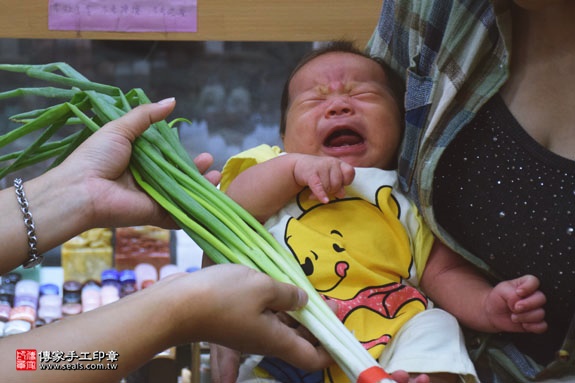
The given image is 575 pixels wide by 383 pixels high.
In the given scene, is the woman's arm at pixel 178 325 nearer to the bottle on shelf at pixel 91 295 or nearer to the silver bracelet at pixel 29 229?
A: the silver bracelet at pixel 29 229

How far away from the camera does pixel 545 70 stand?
1242 mm

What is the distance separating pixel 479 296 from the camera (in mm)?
1285

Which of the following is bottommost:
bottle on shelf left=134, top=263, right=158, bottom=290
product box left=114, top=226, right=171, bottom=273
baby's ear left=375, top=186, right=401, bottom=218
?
bottle on shelf left=134, top=263, right=158, bottom=290

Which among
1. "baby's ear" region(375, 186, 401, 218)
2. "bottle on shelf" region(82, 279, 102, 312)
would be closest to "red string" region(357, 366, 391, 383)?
"baby's ear" region(375, 186, 401, 218)

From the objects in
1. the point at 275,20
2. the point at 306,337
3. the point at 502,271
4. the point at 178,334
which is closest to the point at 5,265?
the point at 178,334

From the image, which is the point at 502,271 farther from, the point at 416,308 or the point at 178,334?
the point at 178,334

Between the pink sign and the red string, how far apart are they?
3.86ft

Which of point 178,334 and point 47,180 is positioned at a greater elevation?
point 47,180

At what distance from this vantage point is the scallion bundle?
1.11 m

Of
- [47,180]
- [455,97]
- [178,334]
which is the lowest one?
[178,334]

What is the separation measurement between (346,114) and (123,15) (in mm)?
745

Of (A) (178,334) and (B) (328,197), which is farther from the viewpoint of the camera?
(B) (328,197)

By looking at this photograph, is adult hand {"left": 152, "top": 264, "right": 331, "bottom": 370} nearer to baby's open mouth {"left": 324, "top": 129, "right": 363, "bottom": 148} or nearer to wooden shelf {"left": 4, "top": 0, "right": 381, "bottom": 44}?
baby's open mouth {"left": 324, "top": 129, "right": 363, "bottom": 148}

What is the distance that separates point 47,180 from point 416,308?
647mm
